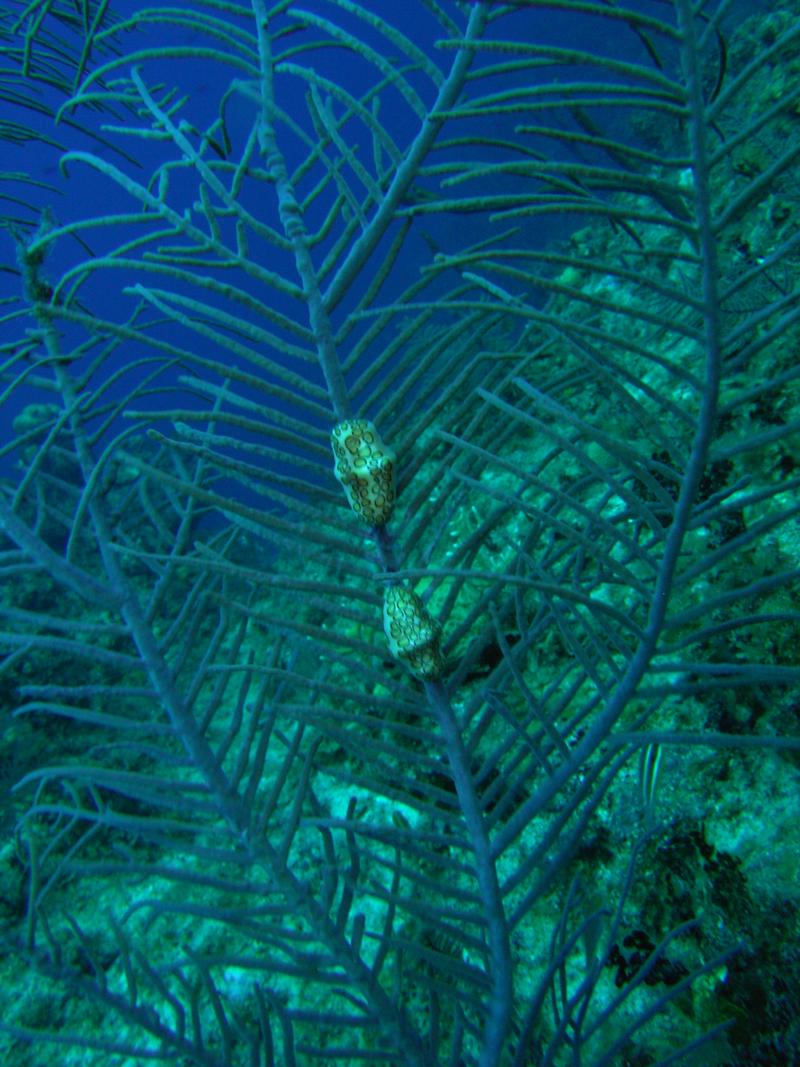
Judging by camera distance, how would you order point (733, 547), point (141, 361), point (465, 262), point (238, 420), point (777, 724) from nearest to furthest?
point (465, 262) < point (733, 547) < point (238, 420) < point (777, 724) < point (141, 361)

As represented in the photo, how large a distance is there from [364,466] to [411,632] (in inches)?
20.5

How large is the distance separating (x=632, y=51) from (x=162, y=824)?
26.0 metres

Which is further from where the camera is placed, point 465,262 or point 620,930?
point 620,930

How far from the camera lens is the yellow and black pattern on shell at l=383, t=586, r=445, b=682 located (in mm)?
1777

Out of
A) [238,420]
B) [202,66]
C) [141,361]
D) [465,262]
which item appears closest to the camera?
[465,262]

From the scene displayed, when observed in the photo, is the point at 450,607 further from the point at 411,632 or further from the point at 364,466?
the point at 364,466

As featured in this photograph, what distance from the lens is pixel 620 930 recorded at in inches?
93.3

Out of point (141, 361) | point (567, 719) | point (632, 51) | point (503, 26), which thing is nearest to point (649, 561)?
point (567, 719)

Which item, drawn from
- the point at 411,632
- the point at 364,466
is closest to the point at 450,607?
the point at 411,632

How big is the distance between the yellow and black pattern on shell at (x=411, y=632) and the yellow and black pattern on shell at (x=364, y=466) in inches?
10.4

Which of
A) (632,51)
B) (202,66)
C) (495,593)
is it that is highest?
(202,66)

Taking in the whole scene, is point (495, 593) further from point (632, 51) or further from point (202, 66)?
point (202, 66)

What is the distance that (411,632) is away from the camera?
1778 millimetres

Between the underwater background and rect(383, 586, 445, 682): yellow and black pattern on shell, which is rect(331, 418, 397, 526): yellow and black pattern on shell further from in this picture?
rect(383, 586, 445, 682): yellow and black pattern on shell
